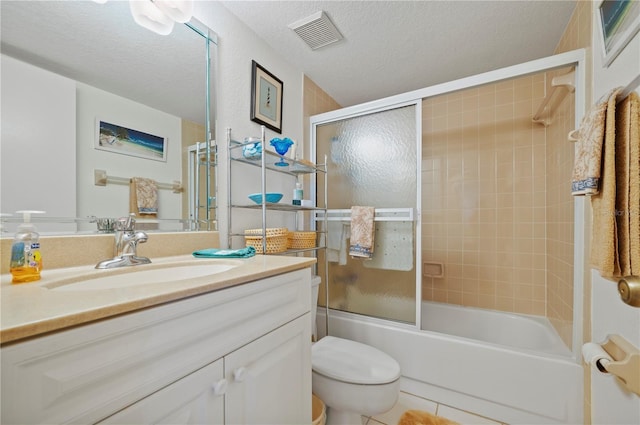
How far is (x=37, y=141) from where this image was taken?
30.7 inches

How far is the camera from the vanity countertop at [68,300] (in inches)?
14.4

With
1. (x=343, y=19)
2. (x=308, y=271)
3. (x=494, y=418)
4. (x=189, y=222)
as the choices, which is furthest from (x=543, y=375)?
(x=343, y=19)

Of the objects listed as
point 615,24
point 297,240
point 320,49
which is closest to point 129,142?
point 297,240

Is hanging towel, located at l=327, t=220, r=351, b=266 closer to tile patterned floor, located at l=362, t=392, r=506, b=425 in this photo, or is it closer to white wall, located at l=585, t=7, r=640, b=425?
tile patterned floor, located at l=362, t=392, r=506, b=425

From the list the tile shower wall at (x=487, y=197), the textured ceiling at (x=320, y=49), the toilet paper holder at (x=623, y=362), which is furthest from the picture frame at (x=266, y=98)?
the toilet paper holder at (x=623, y=362)

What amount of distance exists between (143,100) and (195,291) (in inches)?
36.6

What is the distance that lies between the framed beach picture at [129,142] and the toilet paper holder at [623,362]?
1659 mm

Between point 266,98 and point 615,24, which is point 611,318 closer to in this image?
point 615,24

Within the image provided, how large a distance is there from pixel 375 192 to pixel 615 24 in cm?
124

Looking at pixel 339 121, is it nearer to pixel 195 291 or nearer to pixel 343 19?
pixel 343 19

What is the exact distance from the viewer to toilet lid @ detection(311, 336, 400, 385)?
1.10 m

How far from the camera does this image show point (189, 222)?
122 centimetres

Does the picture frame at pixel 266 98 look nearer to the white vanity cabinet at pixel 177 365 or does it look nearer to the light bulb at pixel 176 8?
the light bulb at pixel 176 8

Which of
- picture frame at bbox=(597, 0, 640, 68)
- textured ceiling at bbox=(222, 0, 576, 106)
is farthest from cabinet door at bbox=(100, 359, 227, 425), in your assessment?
textured ceiling at bbox=(222, 0, 576, 106)
